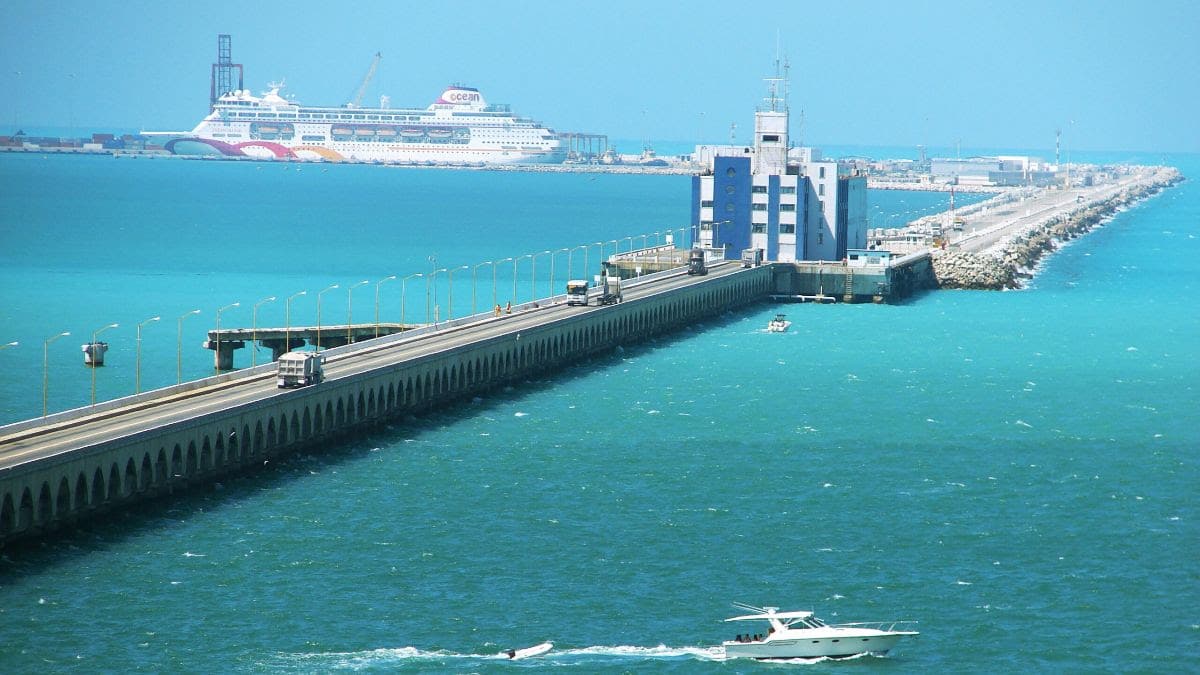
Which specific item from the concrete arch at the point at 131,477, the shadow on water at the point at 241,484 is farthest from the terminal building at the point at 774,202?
the concrete arch at the point at 131,477

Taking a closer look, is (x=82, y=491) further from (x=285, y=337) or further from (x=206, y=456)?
(x=285, y=337)

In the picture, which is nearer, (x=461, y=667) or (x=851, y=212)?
(x=461, y=667)

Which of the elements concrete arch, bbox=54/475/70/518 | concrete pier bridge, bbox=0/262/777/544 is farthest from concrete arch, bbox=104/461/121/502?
concrete arch, bbox=54/475/70/518

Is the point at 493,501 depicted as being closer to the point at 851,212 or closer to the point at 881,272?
the point at 881,272

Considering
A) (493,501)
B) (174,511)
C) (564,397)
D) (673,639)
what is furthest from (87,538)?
(564,397)

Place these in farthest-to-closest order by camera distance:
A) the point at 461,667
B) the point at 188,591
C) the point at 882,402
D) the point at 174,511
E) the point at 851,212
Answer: the point at 851,212 < the point at 882,402 < the point at 174,511 < the point at 188,591 < the point at 461,667

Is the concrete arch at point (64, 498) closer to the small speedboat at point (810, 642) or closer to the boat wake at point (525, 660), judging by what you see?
the boat wake at point (525, 660)

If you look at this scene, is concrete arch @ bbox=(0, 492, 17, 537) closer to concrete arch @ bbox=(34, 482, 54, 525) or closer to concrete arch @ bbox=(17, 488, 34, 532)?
concrete arch @ bbox=(17, 488, 34, 532)
